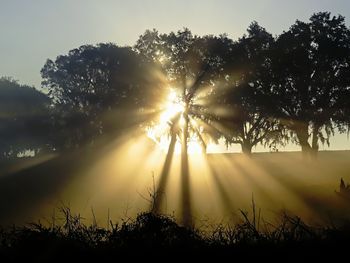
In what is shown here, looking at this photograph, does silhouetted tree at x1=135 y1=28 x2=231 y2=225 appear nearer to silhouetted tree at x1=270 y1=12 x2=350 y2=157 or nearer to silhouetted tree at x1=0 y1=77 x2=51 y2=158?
silhouetted tree at x1=270 y1=12 x2=350 y2=157

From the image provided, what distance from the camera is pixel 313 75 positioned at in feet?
169

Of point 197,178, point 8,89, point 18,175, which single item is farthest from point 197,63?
point 8,89

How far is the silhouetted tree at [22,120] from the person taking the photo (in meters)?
74.7

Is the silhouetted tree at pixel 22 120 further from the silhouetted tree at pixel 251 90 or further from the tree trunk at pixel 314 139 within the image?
the tree trunk at pixel 314 139

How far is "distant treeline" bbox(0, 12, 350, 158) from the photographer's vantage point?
51.0 metres

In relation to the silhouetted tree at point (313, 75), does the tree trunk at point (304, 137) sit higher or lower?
lower

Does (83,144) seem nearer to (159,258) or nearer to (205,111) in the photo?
(205,111)

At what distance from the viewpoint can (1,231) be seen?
7414 millimetres

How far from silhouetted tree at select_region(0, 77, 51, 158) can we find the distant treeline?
3503 mm

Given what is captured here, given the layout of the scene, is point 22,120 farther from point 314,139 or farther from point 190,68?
point 314,139

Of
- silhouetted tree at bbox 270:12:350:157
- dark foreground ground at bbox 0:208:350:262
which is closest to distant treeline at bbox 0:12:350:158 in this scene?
silhouetted tree at bbox 270:12:350:157

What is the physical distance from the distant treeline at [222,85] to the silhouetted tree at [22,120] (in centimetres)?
350

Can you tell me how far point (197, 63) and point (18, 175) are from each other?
2367 cm

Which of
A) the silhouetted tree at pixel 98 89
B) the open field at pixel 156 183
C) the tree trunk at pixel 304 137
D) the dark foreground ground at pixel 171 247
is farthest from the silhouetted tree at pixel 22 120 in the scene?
the dark foreground ground at pixel 171 247
